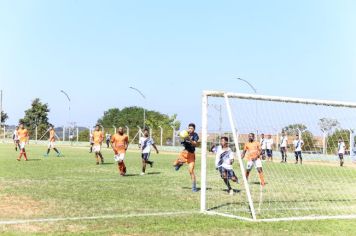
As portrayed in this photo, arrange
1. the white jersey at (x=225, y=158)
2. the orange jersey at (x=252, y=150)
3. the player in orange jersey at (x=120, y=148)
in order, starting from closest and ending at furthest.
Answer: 1. the white jersey at (x=225, y=158)
2. the orange jersey at (x=252, y=150)
3. the player in orange jersey at (x=120, y=148)

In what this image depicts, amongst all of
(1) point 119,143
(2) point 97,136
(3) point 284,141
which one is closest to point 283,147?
(3) point 284,141

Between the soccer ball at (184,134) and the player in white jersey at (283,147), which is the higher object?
the soccer ball at (184,134)

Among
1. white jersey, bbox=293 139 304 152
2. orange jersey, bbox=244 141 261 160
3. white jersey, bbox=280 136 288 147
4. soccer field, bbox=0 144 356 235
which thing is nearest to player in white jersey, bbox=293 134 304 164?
white jersey, bbox=293 139 304 152

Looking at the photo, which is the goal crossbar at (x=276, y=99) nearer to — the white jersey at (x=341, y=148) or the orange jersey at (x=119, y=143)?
the orange jersey at (x=119, y=143)

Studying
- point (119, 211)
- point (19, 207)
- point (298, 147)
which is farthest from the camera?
point (298, 147)

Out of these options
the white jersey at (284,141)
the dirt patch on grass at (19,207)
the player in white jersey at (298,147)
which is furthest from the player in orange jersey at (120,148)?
→ the white jersey at (284,141)

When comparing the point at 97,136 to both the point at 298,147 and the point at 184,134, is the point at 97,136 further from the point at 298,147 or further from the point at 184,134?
the point at 298,147

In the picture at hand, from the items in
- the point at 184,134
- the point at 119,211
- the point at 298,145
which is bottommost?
the point at 119,211

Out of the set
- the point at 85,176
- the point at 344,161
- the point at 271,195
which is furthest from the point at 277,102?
the point at 344,161

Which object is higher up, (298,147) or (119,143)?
(119,143)

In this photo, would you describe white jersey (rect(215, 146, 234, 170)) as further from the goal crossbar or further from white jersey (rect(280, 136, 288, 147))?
white jersey (rect(280, 136, 288, 147))

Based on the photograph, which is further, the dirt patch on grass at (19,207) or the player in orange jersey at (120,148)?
the player in orange jersey at (120,148)

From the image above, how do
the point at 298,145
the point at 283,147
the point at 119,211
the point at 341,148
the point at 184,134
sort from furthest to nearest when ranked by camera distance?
1. the point at 283,147
2. the point at 298,145
3. the point at 341,148
4. the point at 184,134
5. the point at 119,211

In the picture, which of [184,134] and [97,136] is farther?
[97,136]
